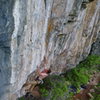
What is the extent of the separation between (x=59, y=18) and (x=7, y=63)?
3097 millimetres

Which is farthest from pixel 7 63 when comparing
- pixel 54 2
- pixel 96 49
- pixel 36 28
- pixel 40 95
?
pixel 96 49

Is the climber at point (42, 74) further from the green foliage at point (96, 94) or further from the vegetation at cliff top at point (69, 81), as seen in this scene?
the green foliage at point (96, 94)

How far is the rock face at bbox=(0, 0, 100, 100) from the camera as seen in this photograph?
209 inches

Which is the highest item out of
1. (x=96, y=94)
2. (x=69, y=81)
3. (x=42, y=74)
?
(x=42, y=74)

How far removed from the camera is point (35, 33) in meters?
6.59

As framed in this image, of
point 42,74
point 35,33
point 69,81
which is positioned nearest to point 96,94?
point 69,81

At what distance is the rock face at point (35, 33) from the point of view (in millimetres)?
5305

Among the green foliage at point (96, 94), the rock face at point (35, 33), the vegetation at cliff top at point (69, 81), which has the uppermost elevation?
the rock face at point (35, 33)

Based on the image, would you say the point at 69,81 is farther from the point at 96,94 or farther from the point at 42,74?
the point at 42,74

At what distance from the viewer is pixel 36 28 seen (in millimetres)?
6520

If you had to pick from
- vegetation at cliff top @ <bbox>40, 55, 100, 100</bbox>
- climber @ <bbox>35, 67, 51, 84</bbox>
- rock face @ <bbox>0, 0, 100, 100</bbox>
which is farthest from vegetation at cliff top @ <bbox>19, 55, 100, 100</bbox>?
rock face @ <bbox>0, 0, 100, 100</bbox>

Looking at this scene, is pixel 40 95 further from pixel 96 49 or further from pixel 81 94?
pixel 96 49

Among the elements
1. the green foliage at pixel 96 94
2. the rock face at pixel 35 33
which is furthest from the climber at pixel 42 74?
the green foliage at pixel 96 94

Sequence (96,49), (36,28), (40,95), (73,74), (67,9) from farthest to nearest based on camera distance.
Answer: (96,49) → (73,74) → (40,95) → (67,9) → (36,28)
